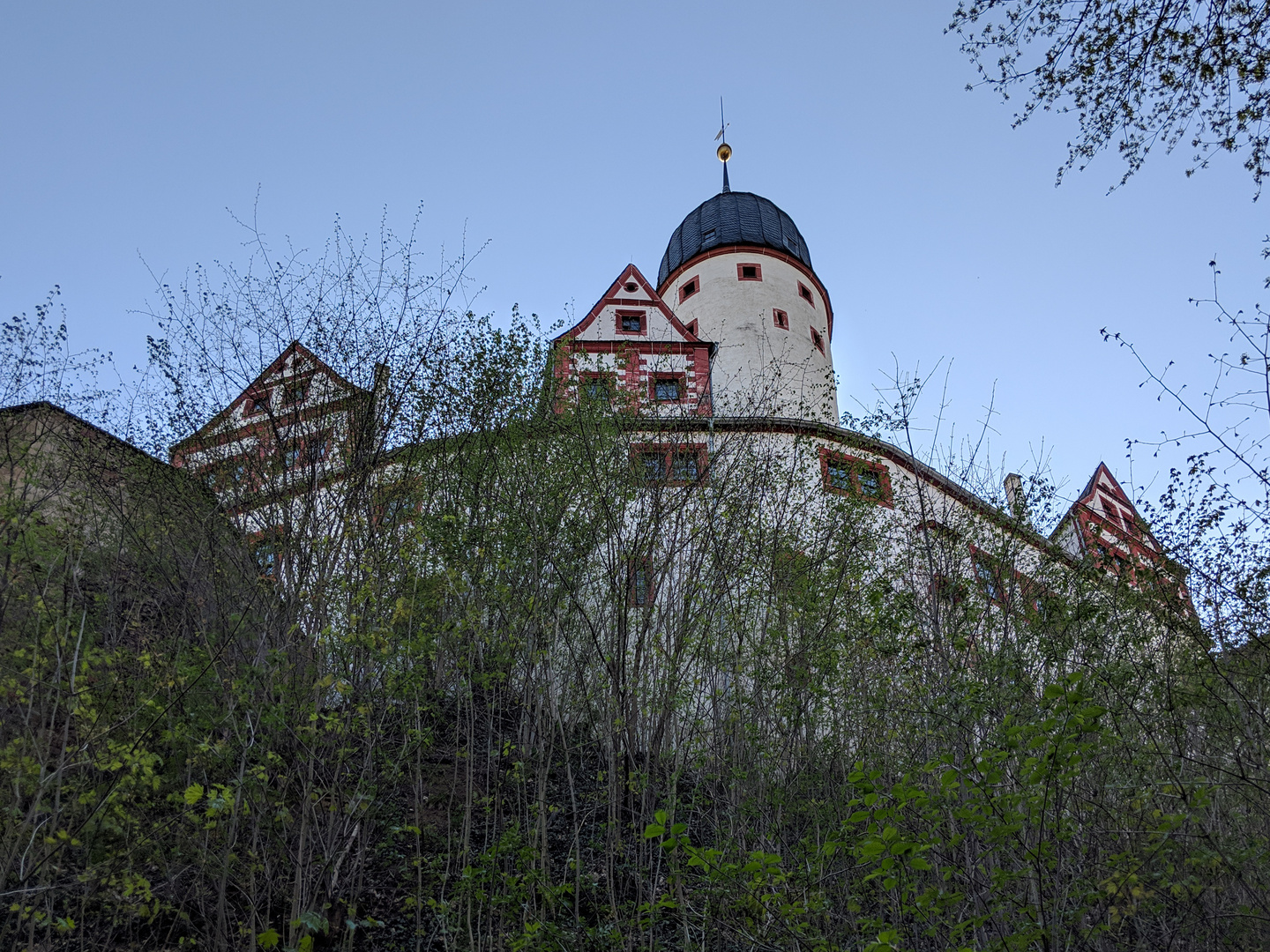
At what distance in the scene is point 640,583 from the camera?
10.4m

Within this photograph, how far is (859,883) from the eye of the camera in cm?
599

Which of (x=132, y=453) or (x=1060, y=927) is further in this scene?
(x=132, y=453)

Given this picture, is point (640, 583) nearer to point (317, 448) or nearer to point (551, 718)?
point (551, 718)

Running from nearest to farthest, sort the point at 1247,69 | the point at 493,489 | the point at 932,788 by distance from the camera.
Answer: the point at 1247,69
the point at 932,788
the point at 493,489

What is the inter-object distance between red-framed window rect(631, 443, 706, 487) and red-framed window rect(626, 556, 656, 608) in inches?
39.8

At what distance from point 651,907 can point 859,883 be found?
1441 mm

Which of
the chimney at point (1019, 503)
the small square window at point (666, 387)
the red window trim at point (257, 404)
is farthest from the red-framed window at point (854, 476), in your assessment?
the red window trim at point (257, 404)

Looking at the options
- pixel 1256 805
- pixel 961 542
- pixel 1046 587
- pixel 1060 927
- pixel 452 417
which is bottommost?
pixel 1060 927

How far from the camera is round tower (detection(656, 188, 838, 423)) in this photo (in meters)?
26.3


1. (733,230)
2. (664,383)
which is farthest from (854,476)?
(733,230)

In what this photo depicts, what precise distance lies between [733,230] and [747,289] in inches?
110

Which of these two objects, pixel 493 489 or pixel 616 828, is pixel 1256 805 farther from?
pixel 493 489

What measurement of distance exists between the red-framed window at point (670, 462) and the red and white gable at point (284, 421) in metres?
3.41

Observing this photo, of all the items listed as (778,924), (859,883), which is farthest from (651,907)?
(859,883)
